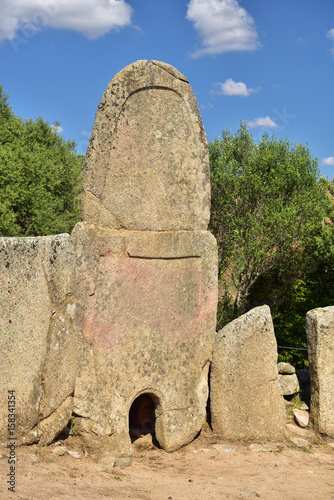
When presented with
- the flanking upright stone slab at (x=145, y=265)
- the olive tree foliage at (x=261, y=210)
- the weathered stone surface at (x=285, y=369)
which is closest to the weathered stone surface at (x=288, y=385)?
the weathered stone surface at (x=285, y=369)

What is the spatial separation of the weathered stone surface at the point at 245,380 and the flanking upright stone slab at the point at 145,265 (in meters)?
0.27

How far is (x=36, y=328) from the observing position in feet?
20.5

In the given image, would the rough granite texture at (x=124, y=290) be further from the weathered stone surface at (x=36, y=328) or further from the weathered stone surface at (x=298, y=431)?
the weathered stone surface at (x=298, y=431)

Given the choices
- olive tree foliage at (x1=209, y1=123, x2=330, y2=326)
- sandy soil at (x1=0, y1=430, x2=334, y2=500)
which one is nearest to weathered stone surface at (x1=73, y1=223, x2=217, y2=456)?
sandy soil at (x1=0, y1=430, x2=334, y2=500)

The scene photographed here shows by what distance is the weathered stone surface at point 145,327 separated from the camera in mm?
7086

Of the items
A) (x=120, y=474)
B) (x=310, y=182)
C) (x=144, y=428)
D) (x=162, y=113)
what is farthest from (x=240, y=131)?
(x=120, y=474)

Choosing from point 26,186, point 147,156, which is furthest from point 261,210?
point 147,156

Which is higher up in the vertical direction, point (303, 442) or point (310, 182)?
point (310, 182)

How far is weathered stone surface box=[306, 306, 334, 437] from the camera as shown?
8.87 m

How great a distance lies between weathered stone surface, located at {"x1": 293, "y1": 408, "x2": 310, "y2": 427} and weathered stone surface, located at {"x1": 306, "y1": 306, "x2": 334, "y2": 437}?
228 millimetres

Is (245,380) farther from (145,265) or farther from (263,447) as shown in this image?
(145,265)

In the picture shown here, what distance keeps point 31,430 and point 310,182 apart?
16.1 m

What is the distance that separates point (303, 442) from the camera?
8539 millimetres

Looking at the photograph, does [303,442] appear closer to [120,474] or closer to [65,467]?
[120,474]
